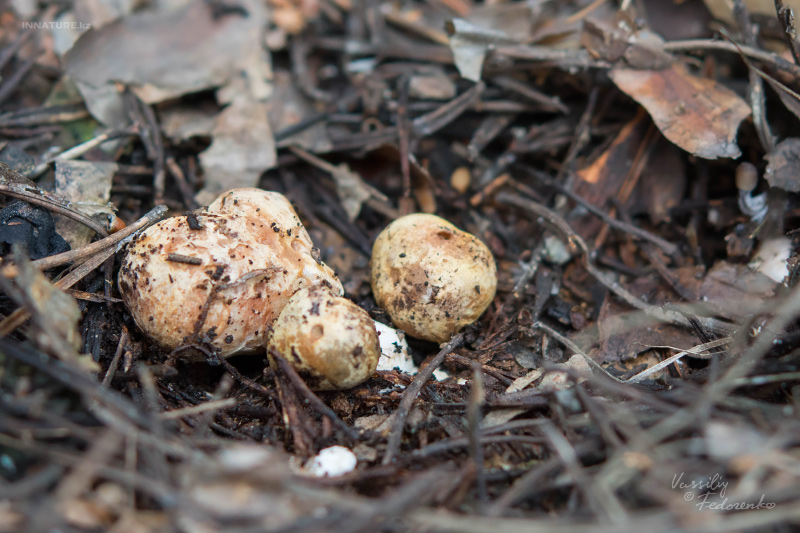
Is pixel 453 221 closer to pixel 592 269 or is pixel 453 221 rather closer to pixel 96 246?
pixel 592 269

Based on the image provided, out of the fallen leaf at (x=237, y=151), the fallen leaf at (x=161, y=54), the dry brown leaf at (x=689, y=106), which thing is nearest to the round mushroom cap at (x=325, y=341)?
the fallen leaf at (x=237, y=151)

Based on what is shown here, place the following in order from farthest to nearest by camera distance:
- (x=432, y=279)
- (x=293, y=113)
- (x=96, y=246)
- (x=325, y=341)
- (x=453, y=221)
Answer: (x=293, y=113) < (x=453, y=221) < (x=432, y=279) < (x=96, y=246) < (x=325, y=341)

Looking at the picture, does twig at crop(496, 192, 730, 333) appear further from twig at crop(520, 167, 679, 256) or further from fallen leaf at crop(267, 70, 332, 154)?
fallen leaf at crop(267, 70, 332, 154)

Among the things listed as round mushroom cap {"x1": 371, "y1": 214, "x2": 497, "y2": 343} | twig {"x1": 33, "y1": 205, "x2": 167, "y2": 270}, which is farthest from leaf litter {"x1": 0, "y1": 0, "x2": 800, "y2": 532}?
round mushroom cap {"x1": 371, "y1": 214, "x2": 497, "y2": 343}

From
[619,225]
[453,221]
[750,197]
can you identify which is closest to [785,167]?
[750,197]

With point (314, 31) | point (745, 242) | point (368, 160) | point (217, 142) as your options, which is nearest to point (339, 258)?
point (368, 160)

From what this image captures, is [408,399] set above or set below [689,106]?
below

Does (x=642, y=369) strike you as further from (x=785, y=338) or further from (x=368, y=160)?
(x=368, y=160)

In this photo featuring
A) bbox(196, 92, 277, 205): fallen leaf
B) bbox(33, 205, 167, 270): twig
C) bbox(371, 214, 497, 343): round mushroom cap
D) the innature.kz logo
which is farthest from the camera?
the innature.kz logo
